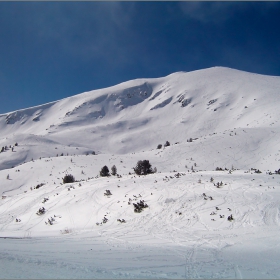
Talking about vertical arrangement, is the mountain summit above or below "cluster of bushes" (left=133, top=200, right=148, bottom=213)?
above

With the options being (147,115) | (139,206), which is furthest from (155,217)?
(147,115)

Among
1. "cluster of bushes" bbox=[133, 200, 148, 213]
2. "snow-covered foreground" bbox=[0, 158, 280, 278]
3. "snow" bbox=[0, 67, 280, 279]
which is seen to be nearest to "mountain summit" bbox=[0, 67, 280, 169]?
"snow" bbox=[0, 67, 280, 279]

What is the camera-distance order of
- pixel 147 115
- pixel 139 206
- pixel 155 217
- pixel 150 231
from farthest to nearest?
pixel 147 115 < pixel 139 206 < pixel 155 217 < pixel 150 231

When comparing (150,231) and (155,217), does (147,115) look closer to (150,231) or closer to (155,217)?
(155,217)

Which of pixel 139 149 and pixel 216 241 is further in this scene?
pixel 139 149

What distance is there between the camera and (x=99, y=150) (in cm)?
8138

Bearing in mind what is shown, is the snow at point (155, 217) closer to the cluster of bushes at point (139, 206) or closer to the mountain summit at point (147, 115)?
the cluster of bushes at point (139, 206)

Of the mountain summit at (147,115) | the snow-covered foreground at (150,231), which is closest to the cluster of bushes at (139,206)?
the snow-covered foreground at (150,231)

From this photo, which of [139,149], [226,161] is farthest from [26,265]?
[139,149]

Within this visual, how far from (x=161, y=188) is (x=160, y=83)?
5359 inches

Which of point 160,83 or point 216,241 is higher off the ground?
point 160,83

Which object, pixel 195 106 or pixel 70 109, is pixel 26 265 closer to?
pixel 195 106

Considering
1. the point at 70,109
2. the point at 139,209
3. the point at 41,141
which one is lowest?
the point at 139,209

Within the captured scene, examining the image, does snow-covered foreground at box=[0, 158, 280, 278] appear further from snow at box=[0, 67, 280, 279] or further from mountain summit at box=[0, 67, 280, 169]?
mountain summit at box=[0, 67, 280, 169]
